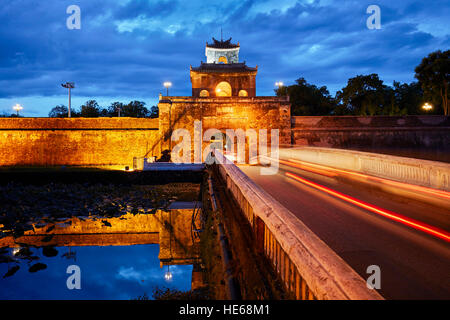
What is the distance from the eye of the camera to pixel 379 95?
3888 cm

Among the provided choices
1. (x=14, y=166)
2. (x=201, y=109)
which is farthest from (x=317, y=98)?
(x=14, y=166)

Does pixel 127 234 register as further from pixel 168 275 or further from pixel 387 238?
pixel 387 238

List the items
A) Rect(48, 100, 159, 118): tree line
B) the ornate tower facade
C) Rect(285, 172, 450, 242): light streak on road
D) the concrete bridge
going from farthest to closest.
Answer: Rect(48, 100, 159, 118): tree line → the ornate tower facade → Rect(285, 172, 450, 242): light streak on road → the concrete bridge

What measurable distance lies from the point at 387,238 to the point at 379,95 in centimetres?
4093

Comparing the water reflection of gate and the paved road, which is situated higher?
the paved road

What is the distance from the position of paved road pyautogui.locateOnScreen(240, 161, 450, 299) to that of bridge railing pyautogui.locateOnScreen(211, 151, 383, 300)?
1061mm

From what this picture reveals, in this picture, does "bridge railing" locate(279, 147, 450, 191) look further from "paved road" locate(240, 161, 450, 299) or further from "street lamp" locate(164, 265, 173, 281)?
"street lamp" locate(164, 265, 173, 281)

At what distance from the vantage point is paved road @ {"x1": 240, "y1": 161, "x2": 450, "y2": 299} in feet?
9.75

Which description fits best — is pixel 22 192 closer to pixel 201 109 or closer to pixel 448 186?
pixel 201 109

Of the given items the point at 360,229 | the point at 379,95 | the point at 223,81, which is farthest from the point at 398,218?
the point at 379,95

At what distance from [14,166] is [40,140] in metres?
3.45

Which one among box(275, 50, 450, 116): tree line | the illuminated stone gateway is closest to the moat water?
the illuminated stone gateway

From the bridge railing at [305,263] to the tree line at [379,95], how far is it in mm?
39811

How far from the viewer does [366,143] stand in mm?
26453
